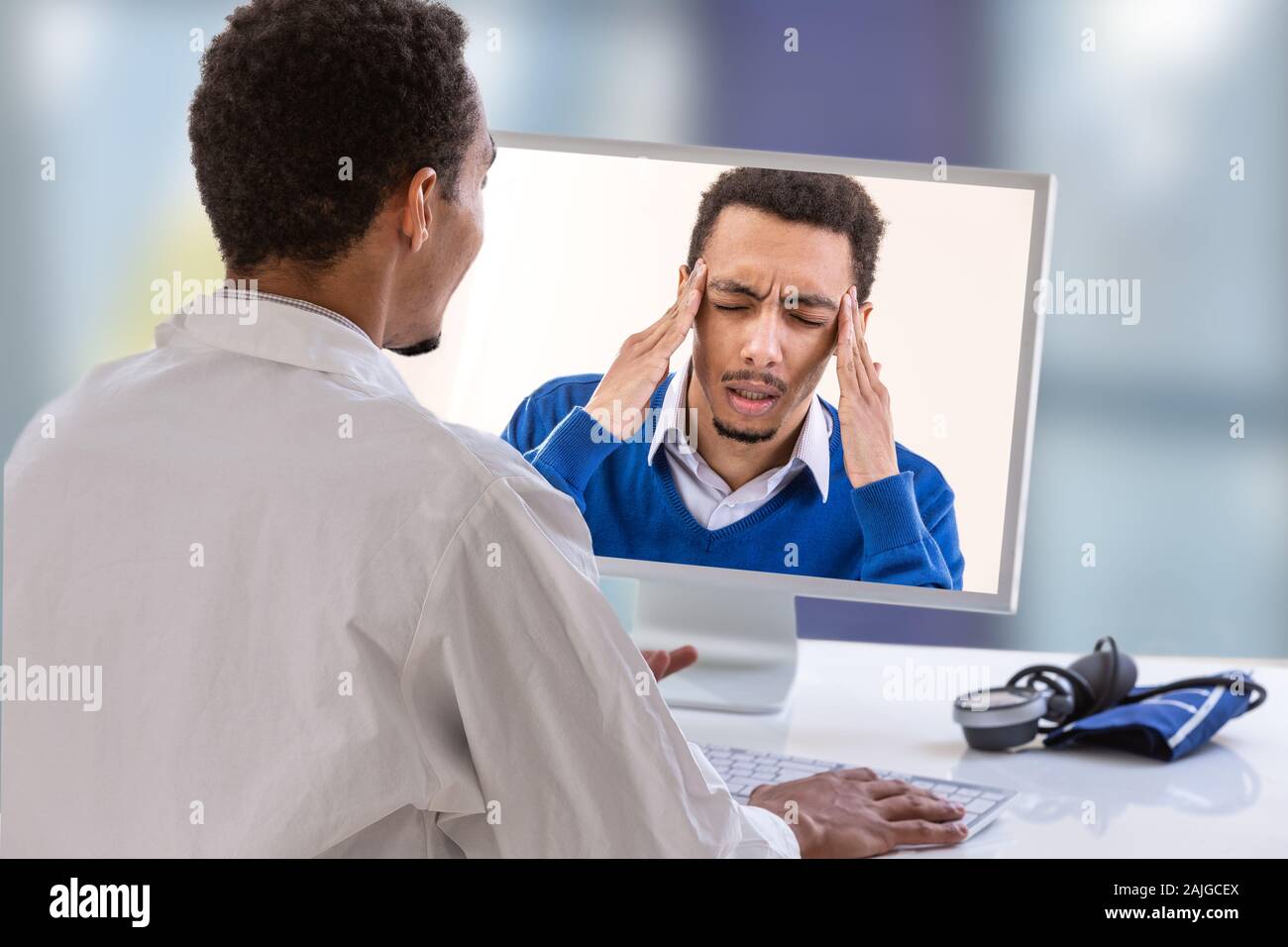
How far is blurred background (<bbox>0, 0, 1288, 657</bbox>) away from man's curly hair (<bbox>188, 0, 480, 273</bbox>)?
1.76 m

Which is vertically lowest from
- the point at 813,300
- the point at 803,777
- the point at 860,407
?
the point at 803,777

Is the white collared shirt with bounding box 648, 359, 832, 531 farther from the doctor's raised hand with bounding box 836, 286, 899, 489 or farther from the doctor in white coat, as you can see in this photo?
the doctor in white coat

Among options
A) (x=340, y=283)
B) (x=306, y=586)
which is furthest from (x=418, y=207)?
(x=306, y=586)

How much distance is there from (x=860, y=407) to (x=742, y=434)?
122 millimetres

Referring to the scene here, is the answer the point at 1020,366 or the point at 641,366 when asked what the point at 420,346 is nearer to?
the point at 641,366

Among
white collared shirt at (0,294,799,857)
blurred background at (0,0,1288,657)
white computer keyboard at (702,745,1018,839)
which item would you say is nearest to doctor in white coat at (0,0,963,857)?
white collared shirt at (0,294,799,857)

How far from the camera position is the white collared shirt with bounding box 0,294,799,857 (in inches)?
26.7

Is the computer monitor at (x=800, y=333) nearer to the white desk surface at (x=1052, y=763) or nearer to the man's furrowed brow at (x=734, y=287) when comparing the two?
the man's furrowed brow at (x=734, y=287)

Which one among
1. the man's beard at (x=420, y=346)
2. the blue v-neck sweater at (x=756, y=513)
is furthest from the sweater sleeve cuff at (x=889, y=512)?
the man's beard at (x=420, y=346)

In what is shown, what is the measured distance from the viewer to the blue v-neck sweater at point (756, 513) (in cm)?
124

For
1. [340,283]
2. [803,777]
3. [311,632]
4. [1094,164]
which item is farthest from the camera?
[1094,164]

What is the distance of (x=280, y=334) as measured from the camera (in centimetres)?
75

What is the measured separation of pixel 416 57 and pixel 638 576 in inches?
25.5

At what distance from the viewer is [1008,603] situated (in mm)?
1245
